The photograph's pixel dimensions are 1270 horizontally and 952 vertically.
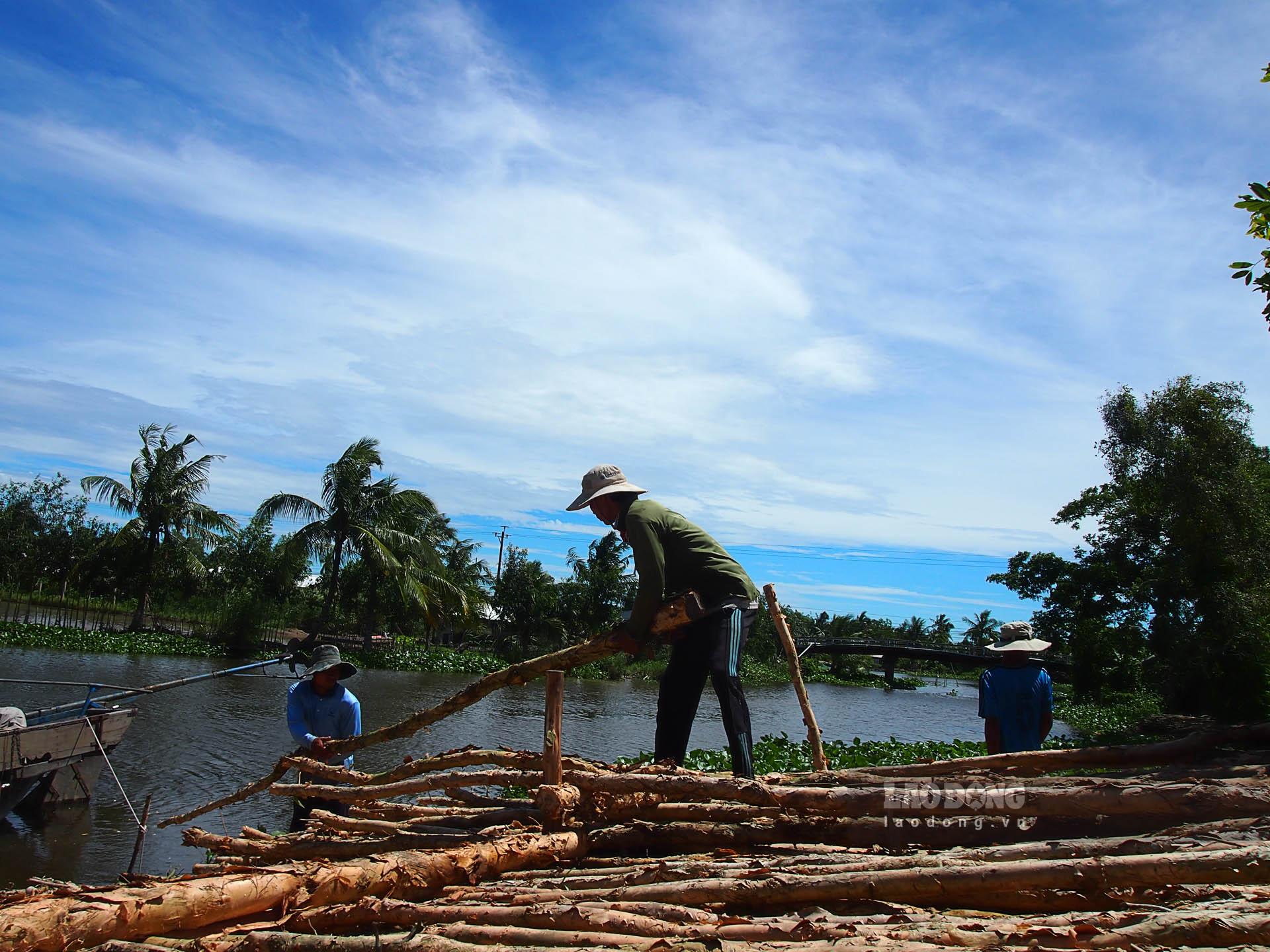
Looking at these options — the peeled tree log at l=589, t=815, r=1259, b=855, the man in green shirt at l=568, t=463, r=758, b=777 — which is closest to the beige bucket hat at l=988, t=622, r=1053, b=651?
the man in green shirt at l=568, t=463, r=758, b=777

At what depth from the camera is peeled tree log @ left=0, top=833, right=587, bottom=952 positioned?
7.67 ft

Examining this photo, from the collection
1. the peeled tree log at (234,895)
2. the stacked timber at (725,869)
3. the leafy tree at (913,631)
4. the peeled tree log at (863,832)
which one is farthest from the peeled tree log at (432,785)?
the leafy tree at (913,631)

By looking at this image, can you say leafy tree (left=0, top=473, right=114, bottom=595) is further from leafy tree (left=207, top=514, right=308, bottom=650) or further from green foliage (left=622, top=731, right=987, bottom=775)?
green foliage (left=622, top=731, right=987, bottom=775)

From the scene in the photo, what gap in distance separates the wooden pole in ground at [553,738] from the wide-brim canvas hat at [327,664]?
2811 millimetres

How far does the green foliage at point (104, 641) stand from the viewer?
2817 cm

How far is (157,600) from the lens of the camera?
126 ft

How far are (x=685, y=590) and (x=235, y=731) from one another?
1390 cm

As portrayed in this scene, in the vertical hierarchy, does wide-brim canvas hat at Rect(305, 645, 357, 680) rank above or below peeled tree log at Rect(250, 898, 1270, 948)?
above

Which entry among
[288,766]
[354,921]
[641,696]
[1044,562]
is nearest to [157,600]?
[641,696]

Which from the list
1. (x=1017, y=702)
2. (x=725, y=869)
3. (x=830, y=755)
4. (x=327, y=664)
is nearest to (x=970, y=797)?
(x=725, y=869)

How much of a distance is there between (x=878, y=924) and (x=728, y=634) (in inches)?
83.8

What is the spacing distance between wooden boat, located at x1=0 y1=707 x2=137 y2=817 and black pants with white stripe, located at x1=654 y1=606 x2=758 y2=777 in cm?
651

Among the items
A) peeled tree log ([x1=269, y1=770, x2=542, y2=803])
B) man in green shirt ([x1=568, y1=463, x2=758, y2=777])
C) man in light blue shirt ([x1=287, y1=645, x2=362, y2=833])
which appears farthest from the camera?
man in light blue shirt ([x1=287, y1=645, x2=362, y2=833])

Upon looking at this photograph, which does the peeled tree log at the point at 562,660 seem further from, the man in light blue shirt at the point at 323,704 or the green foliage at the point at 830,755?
the green foliage at the point at 830,755
